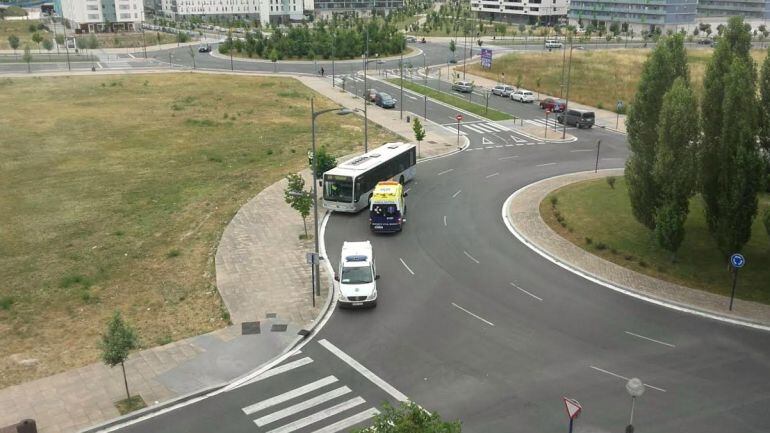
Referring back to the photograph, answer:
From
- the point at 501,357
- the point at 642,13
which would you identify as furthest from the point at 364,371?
the point at 642,13

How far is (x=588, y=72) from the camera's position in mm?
95000

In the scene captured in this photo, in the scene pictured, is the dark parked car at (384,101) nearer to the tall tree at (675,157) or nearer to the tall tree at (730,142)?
the tall tree at (730,142)

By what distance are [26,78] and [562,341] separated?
99.5 metres

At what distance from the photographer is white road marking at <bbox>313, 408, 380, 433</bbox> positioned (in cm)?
2103

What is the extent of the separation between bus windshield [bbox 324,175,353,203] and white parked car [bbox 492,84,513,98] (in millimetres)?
51927

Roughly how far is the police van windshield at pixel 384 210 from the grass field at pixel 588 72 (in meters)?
50.8

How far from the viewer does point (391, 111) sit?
77.6 metres

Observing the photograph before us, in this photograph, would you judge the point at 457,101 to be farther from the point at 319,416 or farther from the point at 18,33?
the point at 18,33

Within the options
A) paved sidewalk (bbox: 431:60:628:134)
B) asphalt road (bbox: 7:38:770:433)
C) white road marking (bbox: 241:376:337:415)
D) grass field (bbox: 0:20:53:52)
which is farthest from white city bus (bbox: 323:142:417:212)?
grass field (bbox: 0:20:53:52)

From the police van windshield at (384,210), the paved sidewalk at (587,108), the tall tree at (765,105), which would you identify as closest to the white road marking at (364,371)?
the police van windshield at (384,210)

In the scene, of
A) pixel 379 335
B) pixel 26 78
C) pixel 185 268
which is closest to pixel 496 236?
pixel 379 335

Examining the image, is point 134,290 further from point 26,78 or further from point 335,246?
point 26,78

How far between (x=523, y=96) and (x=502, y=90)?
509 cm

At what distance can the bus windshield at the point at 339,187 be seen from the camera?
41125mm
